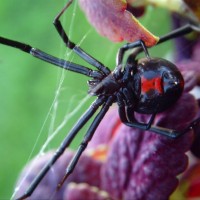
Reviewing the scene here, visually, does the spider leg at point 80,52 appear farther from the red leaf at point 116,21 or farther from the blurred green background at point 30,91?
the blurred green background at point 30,91

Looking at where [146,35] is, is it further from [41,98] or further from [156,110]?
[41,98]

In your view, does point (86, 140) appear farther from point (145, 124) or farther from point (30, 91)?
point (30, 91)

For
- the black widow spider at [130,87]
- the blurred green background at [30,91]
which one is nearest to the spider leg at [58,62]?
the black widow spider at [130,87]

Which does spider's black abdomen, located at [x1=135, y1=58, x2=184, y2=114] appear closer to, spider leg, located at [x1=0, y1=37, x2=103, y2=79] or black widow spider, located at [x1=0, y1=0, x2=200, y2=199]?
black widow spider, located at [x1=0, y1=0, x2=200, y2=199]

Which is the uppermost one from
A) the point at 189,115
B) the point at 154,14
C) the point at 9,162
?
the point at 154,14

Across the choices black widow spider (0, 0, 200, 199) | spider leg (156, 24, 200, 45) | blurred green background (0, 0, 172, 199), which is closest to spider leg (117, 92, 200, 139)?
black widow spider (0, 0, 200, 199)

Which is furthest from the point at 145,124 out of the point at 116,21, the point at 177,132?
the point at 116,21

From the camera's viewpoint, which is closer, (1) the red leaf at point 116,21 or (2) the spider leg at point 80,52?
(1) the red leaf at point 116,21

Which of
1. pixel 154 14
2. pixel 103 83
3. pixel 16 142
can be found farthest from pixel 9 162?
pixel 103 83
